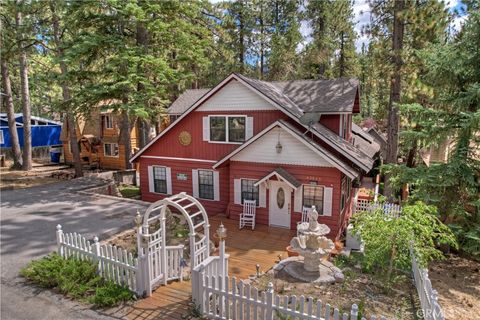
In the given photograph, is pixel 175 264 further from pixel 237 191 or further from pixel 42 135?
pixel 42 135

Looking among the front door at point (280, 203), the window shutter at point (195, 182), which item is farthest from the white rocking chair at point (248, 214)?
the window shutter at point (195, 182)

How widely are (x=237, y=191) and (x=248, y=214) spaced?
1233 millimetres

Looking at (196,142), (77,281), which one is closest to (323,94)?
(196,142)

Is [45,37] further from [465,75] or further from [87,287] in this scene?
[465,75]

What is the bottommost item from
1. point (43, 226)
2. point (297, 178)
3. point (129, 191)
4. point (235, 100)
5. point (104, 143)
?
point (129, 191)

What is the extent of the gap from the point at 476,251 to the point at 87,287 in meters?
11.8

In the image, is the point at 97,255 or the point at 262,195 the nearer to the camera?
the point at 97,255

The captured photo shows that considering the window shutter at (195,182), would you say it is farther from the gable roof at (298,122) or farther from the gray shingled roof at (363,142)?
the gray shingled roof at (363,142)

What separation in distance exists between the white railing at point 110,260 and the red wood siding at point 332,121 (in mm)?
10943

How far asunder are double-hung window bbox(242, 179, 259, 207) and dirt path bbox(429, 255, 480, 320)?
700 centimetres

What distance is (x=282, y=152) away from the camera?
13133 millimetres

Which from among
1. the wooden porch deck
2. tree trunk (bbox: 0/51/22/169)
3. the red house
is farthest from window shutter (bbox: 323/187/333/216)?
tree trunk (bbox: 0/51/22/169)

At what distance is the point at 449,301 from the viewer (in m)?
8.35

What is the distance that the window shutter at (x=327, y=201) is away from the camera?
41.0ft
